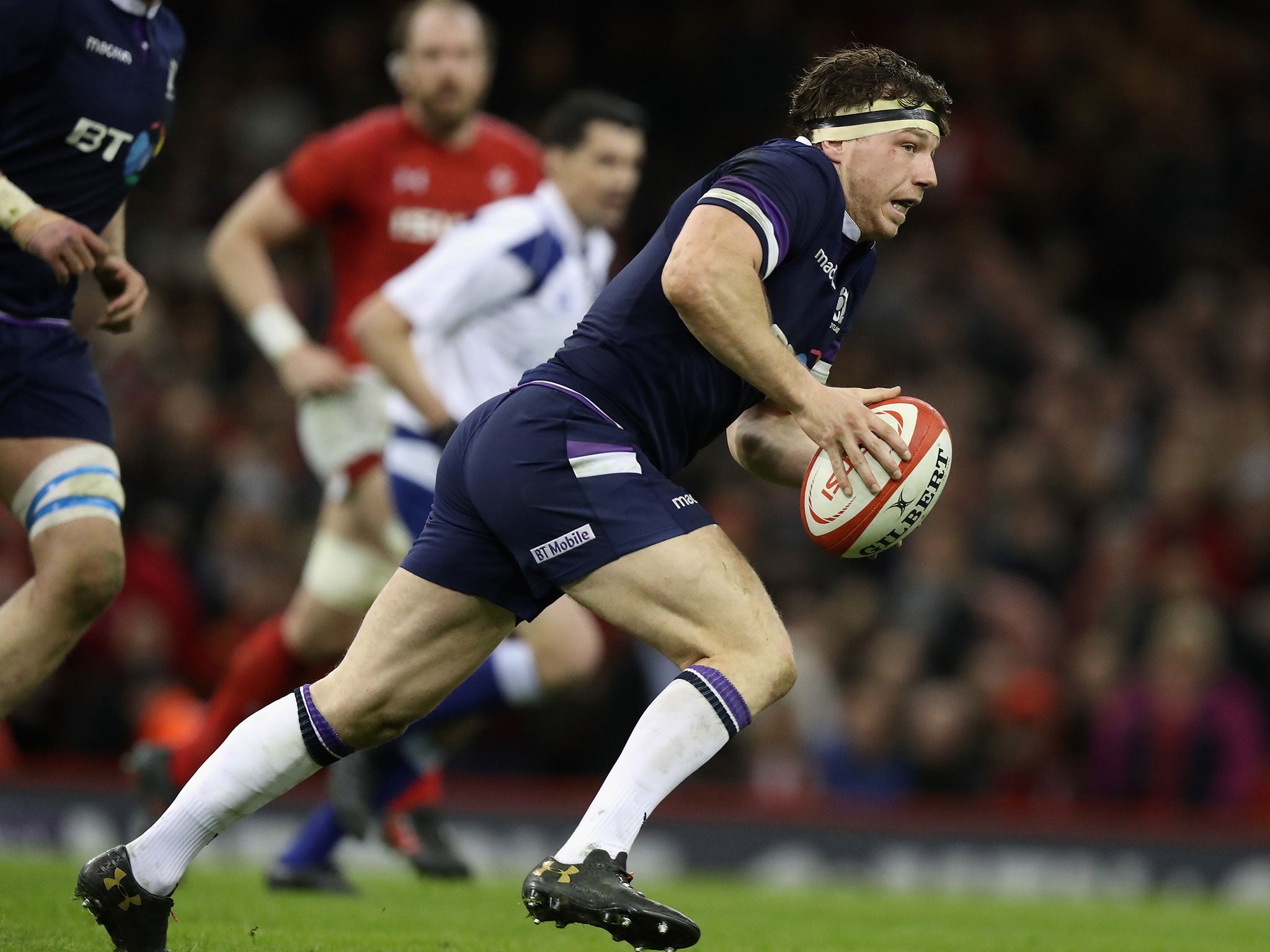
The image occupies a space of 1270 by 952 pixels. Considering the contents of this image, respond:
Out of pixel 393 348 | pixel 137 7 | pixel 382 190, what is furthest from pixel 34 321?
pixel 382 190

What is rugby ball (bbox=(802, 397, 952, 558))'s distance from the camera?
4359 millimetres

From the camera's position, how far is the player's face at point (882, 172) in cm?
456

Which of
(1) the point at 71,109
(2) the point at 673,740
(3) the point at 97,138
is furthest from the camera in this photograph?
(3) the point at 97,138

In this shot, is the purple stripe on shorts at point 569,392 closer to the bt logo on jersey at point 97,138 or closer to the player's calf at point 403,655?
the player's calf at point 403,655

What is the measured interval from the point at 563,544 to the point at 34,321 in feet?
7.23

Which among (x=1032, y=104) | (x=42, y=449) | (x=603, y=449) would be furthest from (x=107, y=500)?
(x=1032, y=104)

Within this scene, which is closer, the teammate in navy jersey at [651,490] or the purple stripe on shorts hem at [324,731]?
the teammate in navy jersey at [651,490]

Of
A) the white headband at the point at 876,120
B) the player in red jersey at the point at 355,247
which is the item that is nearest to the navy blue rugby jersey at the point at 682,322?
the white headband at the point at 876,120

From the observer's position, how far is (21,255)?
212 inches

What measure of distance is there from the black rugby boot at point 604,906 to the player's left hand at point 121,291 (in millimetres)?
2445

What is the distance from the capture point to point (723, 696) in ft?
13.4

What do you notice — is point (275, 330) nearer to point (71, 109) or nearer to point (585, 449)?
point (71, 109)

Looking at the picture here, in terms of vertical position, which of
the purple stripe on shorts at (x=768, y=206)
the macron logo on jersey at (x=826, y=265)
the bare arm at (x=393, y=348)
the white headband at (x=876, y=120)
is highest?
the white headband at (x=876, y=120)

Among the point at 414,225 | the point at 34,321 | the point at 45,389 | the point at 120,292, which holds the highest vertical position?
the point at 120,292
